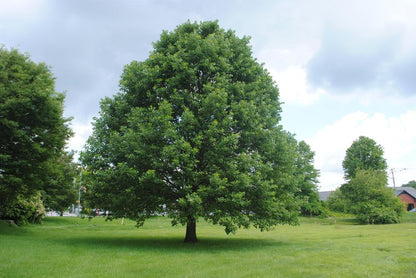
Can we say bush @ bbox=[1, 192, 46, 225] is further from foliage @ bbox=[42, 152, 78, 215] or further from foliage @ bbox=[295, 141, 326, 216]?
foliage @ bbox=[295, 141, 326, 216]

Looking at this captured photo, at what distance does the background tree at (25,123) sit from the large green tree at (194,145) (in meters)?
5.85

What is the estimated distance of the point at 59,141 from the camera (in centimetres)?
2253

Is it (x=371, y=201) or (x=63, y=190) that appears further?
(x=371, y=201)

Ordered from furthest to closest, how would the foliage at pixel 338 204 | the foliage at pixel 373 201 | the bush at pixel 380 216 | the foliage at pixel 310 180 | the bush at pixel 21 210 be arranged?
the foliage at pixel 310 180 < the foliage at pixel 338 204 < the foliage at pixel 373 201 < the bush at pixel 380 216 < the bush at pixel 21 210

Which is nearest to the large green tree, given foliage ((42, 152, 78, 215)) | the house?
foliage ((42, 152, 78, 215))

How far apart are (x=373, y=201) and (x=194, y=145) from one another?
4471cm

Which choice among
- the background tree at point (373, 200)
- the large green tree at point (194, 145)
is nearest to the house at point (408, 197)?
the background tree at point (373, 200)

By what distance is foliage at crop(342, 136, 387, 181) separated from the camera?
67.8m

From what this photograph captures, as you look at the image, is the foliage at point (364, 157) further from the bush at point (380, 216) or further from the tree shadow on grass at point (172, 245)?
the tree shadow on grass at point (172, 245)

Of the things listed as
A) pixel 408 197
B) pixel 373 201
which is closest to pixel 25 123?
pixel 373 201

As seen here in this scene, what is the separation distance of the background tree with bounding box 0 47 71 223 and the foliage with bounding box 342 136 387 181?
2531 inches

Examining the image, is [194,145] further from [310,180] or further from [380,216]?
[310,180]

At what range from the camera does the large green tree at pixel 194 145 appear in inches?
566

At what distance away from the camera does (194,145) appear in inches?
602
